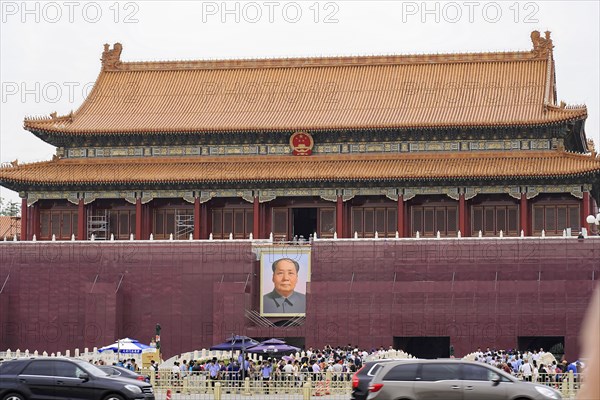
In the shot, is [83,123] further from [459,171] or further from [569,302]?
[569,302]

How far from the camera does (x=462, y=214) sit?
47.8m

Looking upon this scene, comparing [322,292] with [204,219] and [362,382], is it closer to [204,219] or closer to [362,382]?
[204,219]

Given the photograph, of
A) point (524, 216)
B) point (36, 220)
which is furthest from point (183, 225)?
point (524, 216)

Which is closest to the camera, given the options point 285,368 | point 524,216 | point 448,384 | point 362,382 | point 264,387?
point 448,384

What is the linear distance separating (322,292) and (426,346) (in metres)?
4.98

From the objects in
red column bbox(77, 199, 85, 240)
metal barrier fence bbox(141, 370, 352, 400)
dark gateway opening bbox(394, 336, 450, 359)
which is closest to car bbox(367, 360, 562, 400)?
metal barrier fence bbox(141, 370, 352, 400)

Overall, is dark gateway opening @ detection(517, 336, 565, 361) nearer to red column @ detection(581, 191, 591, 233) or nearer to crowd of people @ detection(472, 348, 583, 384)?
crowd of people @ detection(472, 348, 583, 384)

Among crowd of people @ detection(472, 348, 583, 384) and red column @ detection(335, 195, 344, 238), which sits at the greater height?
red column @ detection(335, 195, 344, 238)

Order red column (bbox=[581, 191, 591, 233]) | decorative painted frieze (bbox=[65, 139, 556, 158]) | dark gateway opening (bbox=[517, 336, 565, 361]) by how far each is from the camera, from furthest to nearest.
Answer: decorative painted frieze (bbox=[65, 139, 556, 158])
red column (bbox=[581, 191, 591, 233])
dark gateway opening (bbox=[517, 336, 565, 361])

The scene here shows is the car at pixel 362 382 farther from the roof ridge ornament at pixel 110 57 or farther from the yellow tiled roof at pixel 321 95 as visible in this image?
the roof ridge ornament at pixel 110 57

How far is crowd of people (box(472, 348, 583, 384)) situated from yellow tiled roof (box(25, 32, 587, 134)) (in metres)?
14.7

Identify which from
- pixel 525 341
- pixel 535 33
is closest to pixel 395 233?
pixel 525 341

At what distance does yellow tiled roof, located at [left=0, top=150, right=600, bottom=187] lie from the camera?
4744 cm

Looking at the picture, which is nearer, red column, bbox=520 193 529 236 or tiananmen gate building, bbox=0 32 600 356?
tiananmen gate building, bbox=0 32 600 356
